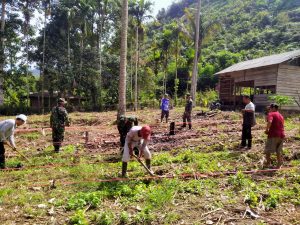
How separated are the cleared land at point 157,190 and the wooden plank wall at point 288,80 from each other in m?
10.8

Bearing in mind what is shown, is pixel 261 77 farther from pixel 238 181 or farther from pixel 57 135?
pixel 238 181

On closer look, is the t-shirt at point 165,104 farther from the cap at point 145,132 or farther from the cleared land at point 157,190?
the cap at point 145,132

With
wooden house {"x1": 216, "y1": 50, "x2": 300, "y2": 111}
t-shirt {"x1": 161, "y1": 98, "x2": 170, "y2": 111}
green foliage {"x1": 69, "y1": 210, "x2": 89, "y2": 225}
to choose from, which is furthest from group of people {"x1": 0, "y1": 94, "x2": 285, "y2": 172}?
wooden house {"x1": 216, "y1": 50, "x2": 300, "y2": 111}

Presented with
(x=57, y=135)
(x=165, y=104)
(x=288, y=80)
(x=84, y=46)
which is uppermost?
(x=84, y=46)

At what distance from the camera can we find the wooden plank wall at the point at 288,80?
2050 centimetres

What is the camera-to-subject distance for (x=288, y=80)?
20.8 metres

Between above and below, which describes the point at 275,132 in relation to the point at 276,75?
below

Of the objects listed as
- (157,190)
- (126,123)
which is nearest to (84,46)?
(126,123)

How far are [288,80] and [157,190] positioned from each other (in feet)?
56.1

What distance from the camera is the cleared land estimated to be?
18.4 feet

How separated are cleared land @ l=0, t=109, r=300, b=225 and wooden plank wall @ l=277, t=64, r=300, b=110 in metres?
10.8

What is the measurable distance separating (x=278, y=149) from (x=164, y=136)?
5.52 meters

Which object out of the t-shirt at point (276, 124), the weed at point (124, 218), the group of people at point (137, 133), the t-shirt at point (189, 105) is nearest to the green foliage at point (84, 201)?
the weed at point (124, 218)

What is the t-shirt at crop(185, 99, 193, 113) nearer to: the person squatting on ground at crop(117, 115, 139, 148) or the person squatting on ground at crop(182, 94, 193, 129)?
the person squatting on ground at crop(182, 94, 193, 129)
